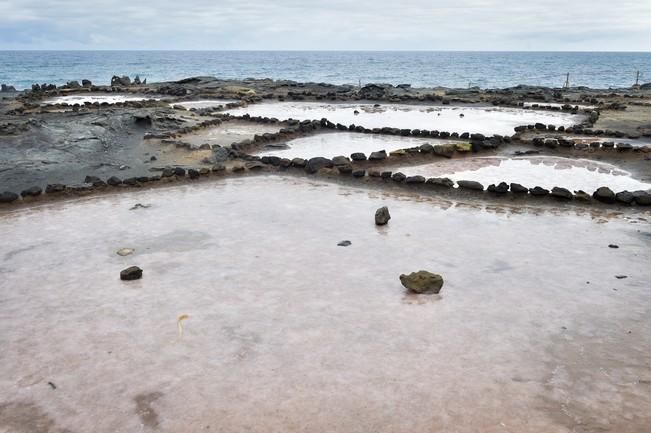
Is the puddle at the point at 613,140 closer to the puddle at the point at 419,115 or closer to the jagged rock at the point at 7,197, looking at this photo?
the puddle at the point at 419,115

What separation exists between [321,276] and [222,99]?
27920mm

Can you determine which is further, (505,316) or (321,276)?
(321,276)

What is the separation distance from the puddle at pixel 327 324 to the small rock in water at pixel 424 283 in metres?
0.13

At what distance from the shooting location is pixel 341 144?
734 inches

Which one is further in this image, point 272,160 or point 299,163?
point 272,160

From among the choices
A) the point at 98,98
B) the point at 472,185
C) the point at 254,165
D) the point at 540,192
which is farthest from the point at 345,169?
the point at 98,98

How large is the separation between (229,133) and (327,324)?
15.5m

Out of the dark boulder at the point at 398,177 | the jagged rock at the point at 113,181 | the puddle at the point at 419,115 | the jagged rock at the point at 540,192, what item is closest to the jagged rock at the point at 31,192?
the jagged rock at the point at 113,181

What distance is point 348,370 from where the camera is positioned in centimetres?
568

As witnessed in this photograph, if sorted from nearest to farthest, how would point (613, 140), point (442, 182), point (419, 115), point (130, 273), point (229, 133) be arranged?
point (130, 273) < point (442, 182) < point (613, 140) < point (229, 133) < point (419, 115)

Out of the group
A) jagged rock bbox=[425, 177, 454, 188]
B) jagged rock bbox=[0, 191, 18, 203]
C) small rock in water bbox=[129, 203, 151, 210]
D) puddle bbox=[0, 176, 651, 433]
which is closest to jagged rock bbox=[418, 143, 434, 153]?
jagged rock bbox=[425, 177, 454, 188]

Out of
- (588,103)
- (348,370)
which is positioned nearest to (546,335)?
(348,370)

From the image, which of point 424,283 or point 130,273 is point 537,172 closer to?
point 424,283

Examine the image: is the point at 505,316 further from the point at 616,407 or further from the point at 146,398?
the point at 146,398
